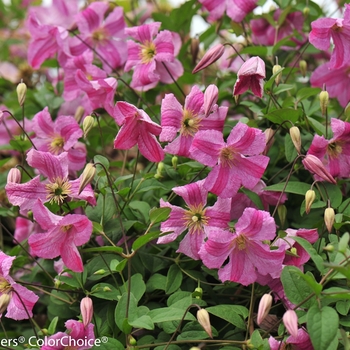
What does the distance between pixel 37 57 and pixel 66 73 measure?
0.38 feet

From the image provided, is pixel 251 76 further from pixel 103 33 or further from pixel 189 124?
pixel 103 33

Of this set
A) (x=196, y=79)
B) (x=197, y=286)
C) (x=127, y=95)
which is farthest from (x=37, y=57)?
(x=197, y=286)

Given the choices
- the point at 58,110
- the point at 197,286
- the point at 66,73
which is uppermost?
the point at 66,73

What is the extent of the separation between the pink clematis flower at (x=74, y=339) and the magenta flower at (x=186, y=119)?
0.30 metres

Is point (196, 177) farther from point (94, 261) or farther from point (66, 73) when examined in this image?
point (66, 73)

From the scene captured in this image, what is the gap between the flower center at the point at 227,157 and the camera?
873 mm

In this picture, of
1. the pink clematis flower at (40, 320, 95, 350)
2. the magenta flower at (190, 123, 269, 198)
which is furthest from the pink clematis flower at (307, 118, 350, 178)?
the pink clematis flower at (40, 320, 95, 350)

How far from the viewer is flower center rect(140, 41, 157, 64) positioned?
109 centimetres

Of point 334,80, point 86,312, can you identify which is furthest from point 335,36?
point 86,312

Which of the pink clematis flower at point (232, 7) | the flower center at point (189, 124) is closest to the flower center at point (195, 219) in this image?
the flower center at point (189, 124)

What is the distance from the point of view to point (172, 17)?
130 cm

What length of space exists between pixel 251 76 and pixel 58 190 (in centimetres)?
35

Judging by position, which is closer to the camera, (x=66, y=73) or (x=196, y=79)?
(x=66, y=73)

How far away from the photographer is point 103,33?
4.14 feet
